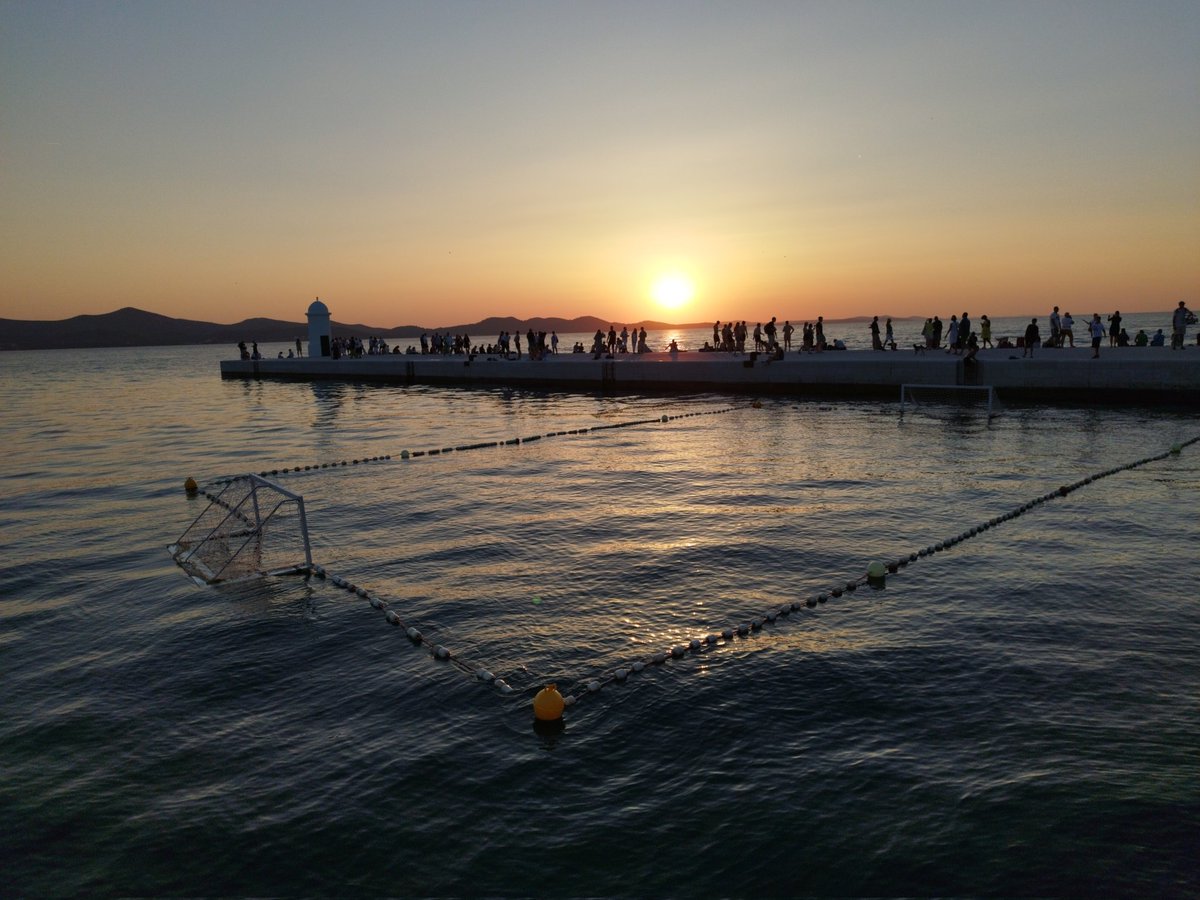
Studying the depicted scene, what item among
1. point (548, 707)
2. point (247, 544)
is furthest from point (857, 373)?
point (548, 707)

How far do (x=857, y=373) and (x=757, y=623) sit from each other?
106 feet

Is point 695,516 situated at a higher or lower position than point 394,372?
lower

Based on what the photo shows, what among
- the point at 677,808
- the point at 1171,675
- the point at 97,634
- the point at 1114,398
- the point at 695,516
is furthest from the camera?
the point at 1114,398

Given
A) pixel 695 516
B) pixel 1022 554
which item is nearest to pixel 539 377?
pixel 695 516

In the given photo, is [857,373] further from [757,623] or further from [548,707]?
Answer: [548,707]

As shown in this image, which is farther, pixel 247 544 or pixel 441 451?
pixel 441 451

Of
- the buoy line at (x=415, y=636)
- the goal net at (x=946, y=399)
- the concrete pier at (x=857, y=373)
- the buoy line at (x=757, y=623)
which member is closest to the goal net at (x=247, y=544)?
the buoy line at (x=415, y=636)

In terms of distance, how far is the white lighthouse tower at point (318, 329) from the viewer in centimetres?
7369

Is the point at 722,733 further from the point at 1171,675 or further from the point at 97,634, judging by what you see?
the point at 97,634

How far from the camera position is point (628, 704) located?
9219 millimetres

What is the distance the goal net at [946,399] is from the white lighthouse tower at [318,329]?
5357cm

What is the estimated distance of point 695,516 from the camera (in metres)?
18.0

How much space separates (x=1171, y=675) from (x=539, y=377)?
158ft

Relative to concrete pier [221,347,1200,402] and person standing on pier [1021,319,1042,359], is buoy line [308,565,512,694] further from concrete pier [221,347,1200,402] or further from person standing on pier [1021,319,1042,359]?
person standing on pier [1021,319,1042,359]
